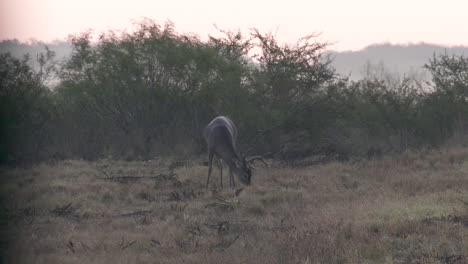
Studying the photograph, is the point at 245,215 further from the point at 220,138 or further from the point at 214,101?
the point at 214,101

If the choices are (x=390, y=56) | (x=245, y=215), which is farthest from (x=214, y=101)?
(x=390, y=56)

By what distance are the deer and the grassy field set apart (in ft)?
1.63

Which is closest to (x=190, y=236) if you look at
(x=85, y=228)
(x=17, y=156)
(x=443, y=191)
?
(x=85, y=228)

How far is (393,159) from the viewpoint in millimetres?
17516

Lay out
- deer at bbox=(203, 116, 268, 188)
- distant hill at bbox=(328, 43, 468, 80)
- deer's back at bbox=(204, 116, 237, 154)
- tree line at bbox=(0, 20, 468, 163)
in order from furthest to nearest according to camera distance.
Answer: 1. distant hill at bbox=(328, 43, 468, 80)
2. tree line at bbox=(0, 20, 468, 163)
3. deer's back at bbox=(204, 116, 237, 154)
4. deer at bbox=(203, 116, 268, 188)

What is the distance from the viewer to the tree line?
70.5 ft

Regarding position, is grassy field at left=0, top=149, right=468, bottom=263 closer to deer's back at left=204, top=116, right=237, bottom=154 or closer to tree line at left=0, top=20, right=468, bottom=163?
deer's back at left=204, top=116, right=237, bottom=154

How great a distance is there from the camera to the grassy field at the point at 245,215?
25.8ft

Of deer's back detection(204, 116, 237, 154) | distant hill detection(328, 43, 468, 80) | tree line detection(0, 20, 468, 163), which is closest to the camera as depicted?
deer's back detection(204, 116, 237, 154)

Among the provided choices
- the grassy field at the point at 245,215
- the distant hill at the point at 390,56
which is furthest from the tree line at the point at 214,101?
the distant hill at the point at 390,56

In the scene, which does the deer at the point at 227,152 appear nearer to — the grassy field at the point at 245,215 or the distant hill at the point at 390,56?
the grassy field at the point at 245,215

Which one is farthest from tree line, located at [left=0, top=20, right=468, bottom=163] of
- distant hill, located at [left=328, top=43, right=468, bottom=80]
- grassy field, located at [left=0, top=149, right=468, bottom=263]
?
distant hill, located at [left=328, top=43, right=468, bottom=80]

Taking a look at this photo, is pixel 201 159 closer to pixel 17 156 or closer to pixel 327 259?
pixel 17 156

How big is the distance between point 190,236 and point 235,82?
521 inches
